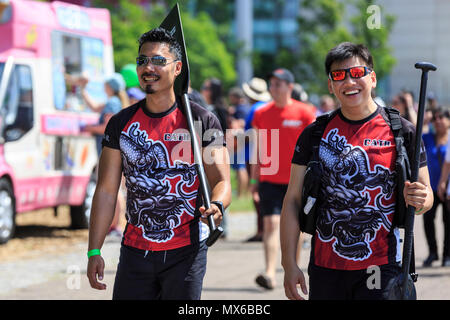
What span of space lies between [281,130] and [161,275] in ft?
15.7

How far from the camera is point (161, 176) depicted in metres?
4.72

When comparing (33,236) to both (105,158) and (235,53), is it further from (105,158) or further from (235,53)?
(235,53)

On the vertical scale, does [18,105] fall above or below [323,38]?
below

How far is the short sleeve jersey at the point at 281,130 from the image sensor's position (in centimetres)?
916

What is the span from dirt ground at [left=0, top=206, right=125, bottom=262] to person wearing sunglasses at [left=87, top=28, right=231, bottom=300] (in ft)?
20.0

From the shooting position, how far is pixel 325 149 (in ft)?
14.9

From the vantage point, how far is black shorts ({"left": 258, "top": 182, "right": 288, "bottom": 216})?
352 inches

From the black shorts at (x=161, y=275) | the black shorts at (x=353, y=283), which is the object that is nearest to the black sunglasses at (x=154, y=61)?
the black shorts at (x=161, y=275)

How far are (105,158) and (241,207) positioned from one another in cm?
1227

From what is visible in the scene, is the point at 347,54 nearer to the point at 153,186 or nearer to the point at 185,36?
the point at 153,186

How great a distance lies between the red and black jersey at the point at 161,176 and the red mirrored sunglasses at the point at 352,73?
720mm

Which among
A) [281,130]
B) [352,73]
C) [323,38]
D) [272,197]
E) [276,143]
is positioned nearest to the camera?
[352,73]

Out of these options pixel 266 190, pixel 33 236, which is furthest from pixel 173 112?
pixel 33 236

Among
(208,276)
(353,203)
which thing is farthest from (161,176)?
(208,276)
